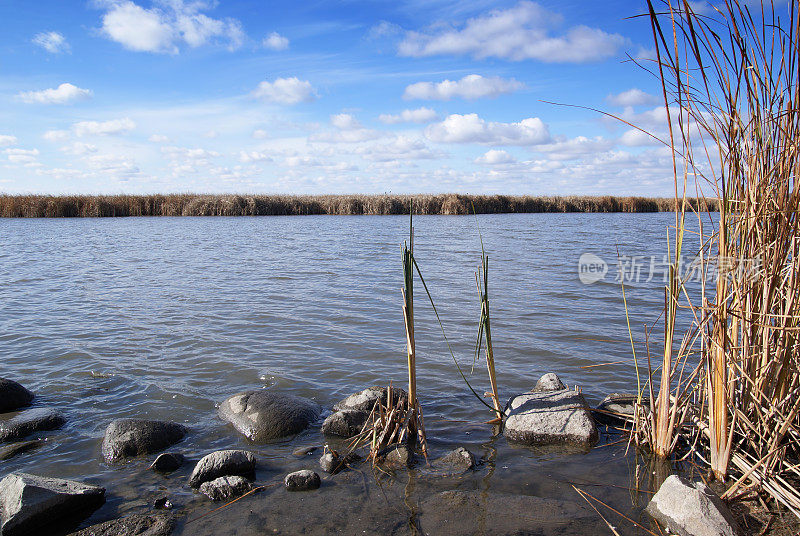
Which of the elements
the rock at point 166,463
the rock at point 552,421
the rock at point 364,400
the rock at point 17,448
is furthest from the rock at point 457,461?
the rock at point 17,448

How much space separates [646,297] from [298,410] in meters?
7.53

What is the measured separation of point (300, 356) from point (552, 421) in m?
3.43

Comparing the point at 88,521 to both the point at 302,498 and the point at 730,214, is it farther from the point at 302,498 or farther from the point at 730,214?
the point at 730,214

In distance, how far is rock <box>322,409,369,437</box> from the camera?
4.40m

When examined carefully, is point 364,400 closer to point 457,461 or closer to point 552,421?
point 457,461

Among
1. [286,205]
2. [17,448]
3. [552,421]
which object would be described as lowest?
[17,448]

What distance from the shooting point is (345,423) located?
174 inches

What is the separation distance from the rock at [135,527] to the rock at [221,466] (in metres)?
0.41

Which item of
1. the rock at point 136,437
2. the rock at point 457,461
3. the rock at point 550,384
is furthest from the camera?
the rock at point 550,384

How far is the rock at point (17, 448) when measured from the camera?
4.10 meters

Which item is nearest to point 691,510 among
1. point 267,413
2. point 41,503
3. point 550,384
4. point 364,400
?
point 550,384

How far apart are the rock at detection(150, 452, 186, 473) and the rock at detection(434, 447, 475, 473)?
1.90 meters

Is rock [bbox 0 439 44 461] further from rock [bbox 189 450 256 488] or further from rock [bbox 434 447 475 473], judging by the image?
rock [bbox 434 447 475 473]

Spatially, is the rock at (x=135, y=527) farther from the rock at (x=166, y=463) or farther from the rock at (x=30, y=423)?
the rock at (x=30, y=423)
